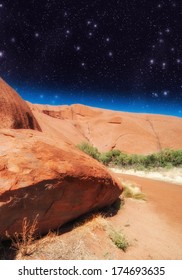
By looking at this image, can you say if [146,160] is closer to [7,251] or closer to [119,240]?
[119,240]

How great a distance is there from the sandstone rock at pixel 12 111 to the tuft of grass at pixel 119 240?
3876 mm

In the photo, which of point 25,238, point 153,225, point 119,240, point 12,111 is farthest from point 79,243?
point 12,111

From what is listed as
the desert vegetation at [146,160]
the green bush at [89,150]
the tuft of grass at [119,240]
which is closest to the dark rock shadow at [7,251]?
the tuft of grass at [119,240]

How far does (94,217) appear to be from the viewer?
5484mm

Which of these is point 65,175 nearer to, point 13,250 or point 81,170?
point 81,170

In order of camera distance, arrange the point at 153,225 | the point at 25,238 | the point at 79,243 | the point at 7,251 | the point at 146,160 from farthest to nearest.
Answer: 1. the point at 146,160
2. the point at 153,225
3. the point at 79,243
4. the point at 25,238
5. the point at 7,251

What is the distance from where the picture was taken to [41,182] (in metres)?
3.96

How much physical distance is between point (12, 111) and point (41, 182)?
3157 millimetres

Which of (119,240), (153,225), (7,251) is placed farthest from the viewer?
(153,225)

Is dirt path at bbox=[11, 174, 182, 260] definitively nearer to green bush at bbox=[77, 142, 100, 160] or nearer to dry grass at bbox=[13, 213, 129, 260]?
dry grass at bbox=[13, 213, 129, 260]

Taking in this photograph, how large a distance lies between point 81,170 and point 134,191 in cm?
459
